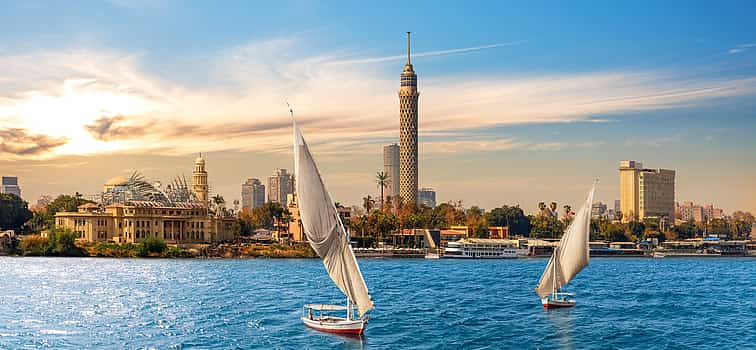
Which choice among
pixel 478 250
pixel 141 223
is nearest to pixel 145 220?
pixel 141 223

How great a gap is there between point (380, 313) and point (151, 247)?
106066mm

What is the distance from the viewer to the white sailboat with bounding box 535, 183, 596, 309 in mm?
68312

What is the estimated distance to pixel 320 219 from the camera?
46.2m

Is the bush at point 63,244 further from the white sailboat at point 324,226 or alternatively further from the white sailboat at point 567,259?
the white sailboat at point 324,226

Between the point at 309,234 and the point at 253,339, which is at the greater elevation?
the point at 309,234

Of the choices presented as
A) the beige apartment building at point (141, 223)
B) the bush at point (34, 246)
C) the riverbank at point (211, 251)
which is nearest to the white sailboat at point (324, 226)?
the riverbank at point (211, 251)

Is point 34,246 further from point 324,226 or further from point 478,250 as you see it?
point 324,226

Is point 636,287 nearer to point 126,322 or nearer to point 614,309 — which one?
point 614,309

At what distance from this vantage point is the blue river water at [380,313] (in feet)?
171

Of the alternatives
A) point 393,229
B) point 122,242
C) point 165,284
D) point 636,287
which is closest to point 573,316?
point 636,287

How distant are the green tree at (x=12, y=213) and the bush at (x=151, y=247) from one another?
3461 centimetres

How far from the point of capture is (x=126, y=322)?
59.8 m

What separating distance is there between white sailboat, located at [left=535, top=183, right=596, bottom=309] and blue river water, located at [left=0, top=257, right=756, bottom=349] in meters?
1.58

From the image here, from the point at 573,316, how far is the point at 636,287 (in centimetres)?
3681
